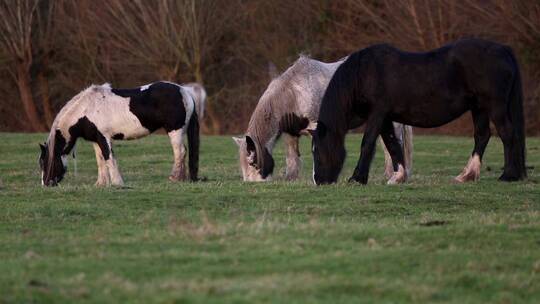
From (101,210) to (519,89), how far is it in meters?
6.42

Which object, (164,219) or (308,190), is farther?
(308,190)

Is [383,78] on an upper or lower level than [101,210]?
upper

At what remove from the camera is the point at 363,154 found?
14.7 meters

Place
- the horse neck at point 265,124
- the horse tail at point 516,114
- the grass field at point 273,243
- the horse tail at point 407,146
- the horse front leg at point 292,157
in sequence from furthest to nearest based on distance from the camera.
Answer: the horse front leg at point 292,157
the horse tail at point 407,146
the horse neck at point 265,124
the horse tail at point 516,114
the grass field at point 273,243

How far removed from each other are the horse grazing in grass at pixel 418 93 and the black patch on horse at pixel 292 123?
152cm

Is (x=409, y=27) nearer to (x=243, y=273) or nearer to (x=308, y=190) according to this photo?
(x=308, y=190)

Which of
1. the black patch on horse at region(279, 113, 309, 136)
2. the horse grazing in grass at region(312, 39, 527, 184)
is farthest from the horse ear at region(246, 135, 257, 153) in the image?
the horse grazing in grass at region(312, 39, 527, 184)

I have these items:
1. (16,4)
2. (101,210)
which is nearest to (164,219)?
(101,210)

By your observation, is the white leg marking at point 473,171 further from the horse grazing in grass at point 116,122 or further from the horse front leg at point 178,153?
the horse front leg at point 178,153

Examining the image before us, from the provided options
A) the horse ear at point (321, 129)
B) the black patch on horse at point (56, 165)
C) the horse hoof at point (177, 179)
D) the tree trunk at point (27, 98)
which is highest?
the tree trunk at point (27, 98)

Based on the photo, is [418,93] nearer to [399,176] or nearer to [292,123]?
[399,176]

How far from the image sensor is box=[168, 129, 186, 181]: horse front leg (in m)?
18.1

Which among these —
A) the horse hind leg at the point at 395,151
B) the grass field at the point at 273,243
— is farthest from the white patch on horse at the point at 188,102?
the horse hind leg at the point at 395,151

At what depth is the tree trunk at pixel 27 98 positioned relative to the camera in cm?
4178
